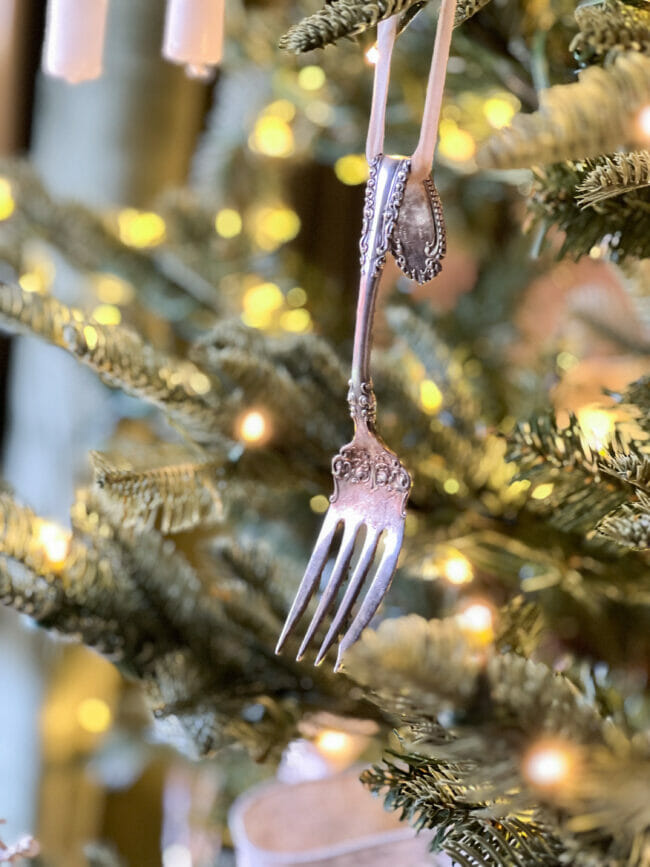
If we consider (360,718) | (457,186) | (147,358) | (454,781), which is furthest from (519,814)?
(457,186)

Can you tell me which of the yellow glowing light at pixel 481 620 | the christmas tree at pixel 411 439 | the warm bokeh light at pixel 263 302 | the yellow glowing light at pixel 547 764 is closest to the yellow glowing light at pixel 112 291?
the christmas tree at pixel 411 439

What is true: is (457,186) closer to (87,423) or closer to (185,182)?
(185,182)

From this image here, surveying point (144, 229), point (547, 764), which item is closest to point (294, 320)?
point (144, 229)

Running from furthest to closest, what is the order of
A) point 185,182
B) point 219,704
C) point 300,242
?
point 300,242, point 185,182, point 219,704

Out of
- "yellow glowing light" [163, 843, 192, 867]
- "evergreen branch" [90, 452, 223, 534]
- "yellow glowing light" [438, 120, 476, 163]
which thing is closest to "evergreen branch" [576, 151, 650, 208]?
"evergreen branch" [90, 452, 223, 534]

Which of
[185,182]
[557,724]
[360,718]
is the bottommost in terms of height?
[360,718]

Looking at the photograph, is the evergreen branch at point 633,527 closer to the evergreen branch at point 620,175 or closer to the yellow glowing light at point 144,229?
the evergreen branch at point 620,175

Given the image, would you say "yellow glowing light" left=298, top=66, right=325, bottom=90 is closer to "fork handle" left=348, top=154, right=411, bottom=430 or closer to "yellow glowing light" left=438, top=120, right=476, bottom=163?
"yellow glowing light" left=438, top=120, right=476, bottom=163

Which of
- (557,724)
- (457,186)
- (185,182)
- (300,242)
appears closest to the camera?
(557,724)
